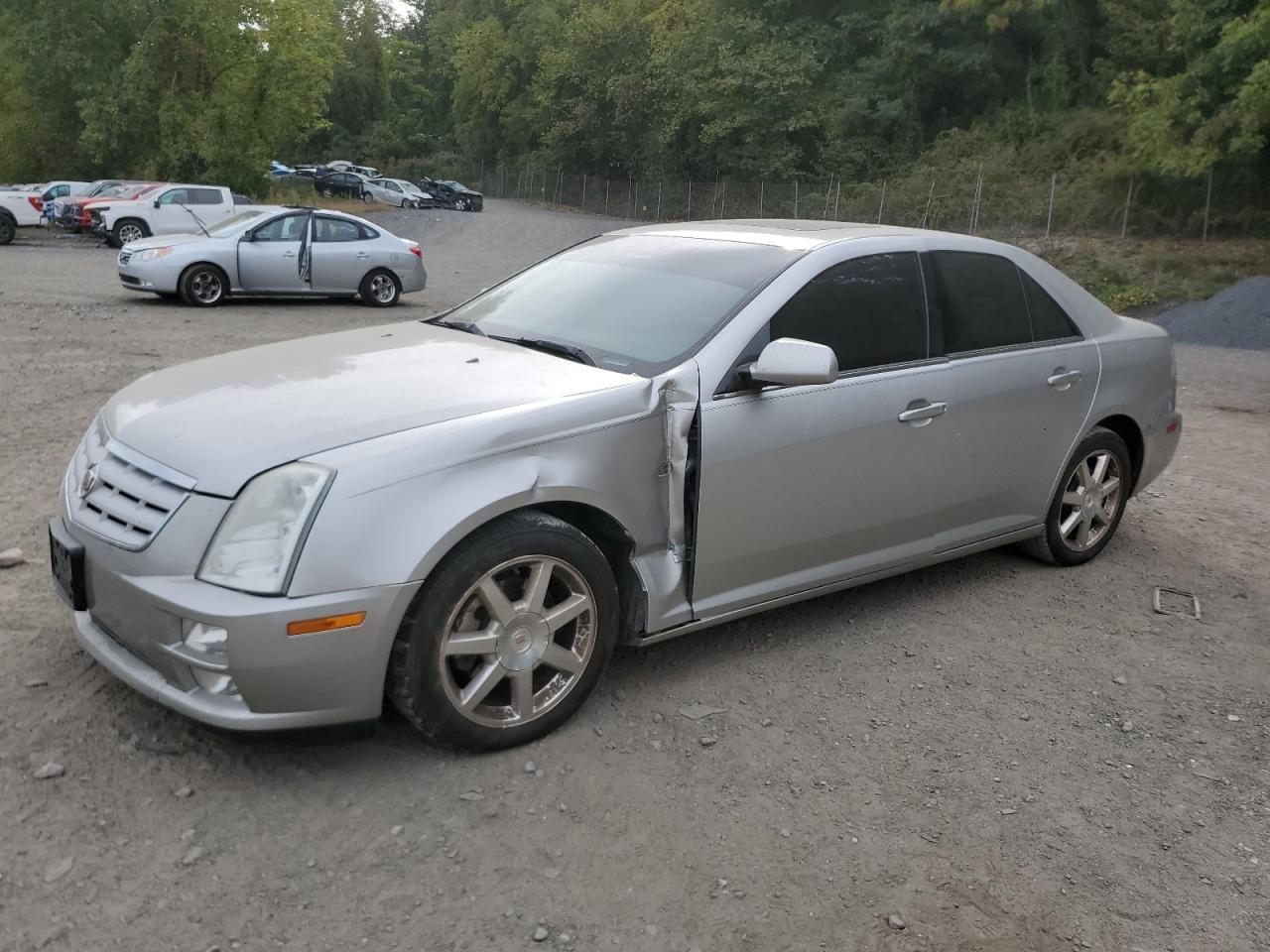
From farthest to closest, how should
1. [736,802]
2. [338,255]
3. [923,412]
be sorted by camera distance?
[338,255]
[923,412]
[736,802]

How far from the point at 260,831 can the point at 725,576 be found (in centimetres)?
176

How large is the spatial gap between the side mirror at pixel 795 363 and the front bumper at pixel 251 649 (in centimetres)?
144

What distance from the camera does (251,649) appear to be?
3176mm

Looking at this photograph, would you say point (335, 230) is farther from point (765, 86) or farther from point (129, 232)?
point (765, 86)

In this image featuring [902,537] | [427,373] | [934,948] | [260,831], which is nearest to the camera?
[934,948]

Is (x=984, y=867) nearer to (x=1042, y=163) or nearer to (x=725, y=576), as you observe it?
(x=725, y=576)

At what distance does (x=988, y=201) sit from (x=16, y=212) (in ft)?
86.5

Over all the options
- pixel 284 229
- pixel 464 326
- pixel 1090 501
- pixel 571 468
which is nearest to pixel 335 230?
pixel 284 229

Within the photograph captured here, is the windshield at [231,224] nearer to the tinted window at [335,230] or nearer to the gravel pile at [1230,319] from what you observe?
the tinted window at [335,230]

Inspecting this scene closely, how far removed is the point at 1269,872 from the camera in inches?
130

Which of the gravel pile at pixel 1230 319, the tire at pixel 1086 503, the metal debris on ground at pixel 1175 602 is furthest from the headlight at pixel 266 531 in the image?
the gravel pile at pixel 1230 319

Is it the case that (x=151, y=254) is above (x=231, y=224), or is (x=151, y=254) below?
below

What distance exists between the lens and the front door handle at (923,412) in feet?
15.1

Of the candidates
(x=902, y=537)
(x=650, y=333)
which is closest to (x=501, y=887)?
(x=650, y=333)
